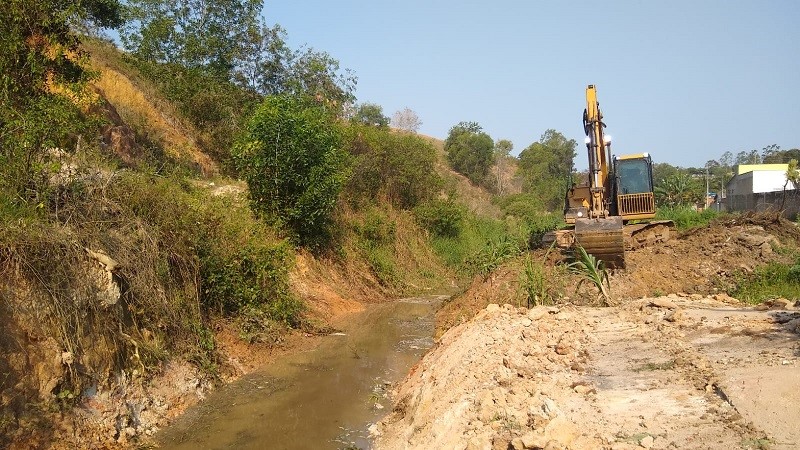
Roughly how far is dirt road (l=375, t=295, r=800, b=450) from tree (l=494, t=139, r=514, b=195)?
54.2 m

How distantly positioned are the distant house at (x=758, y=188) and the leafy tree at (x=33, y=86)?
3606 cm

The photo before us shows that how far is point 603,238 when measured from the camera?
13742 millimetres

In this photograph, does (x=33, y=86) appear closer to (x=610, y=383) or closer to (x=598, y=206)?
(x=610, y=383)

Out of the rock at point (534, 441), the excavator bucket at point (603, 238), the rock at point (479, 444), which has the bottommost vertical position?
the rock at point (479, 444)

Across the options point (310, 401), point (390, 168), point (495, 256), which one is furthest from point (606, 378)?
point (390, 168)

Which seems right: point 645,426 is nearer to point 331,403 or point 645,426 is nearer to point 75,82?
point 331,403

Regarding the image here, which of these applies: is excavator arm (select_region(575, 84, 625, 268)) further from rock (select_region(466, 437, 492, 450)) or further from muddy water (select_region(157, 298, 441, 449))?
rock (select_region(466, 437, 492, 450))

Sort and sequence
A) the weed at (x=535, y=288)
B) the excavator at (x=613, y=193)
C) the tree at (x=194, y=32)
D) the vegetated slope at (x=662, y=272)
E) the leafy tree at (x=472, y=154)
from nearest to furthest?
the weed at (x=535, y=288) < the vegetated slope at (x=662, y=272) < the excavator at (x=613, y=193) < the tree at (x=194, y=32) < the leafy tree at (x=472, y=154)

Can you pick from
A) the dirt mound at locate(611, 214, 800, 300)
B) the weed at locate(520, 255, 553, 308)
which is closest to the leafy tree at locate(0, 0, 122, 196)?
the weed at locate(520, 255, 553, 308)

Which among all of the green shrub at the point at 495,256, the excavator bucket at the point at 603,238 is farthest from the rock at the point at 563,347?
the green shrub at the point at 495,256

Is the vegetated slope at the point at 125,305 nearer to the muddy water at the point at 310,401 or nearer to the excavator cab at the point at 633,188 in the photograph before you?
the muddy water at the point at 310,401

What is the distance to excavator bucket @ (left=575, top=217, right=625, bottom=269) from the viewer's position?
1369 cm

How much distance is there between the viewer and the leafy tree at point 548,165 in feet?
192

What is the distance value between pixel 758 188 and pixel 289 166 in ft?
160
